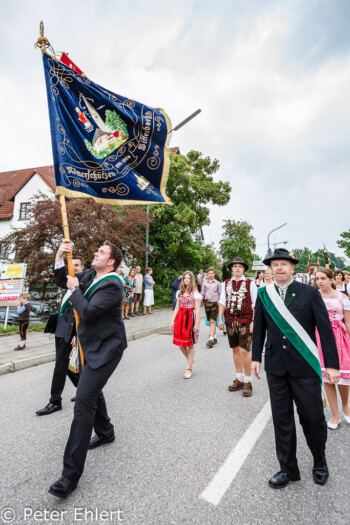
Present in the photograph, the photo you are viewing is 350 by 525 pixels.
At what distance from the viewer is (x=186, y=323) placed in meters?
5.34

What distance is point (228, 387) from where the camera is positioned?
460 cm

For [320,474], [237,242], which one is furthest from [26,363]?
[237,242]

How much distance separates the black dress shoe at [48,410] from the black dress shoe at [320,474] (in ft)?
9.89

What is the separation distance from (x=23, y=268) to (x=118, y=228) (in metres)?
4.64

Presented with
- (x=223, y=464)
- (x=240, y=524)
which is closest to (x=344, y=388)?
(x=223, y=464)

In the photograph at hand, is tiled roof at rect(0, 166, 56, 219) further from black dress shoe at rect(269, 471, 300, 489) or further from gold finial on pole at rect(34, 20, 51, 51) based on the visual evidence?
black dress shoe at rect(269, 471, 300, 489)

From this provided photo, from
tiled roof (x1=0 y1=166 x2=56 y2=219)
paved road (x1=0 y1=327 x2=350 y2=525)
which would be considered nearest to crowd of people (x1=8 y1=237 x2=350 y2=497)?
paved road (x1=0 y1=327 x2=350 y2=525)

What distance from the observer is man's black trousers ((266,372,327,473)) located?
93.3 inches

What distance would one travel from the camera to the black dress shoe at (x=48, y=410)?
3656mm

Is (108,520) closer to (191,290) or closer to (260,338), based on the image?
(260,338)

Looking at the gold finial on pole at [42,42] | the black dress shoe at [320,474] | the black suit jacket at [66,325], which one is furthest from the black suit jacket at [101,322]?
the gold finial on pole at [42,42]

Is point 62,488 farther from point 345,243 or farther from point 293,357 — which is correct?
point 345,243

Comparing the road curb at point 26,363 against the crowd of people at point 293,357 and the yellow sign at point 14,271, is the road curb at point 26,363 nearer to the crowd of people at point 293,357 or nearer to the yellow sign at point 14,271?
the yellow sign at point 14,271

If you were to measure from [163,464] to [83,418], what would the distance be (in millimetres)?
875
